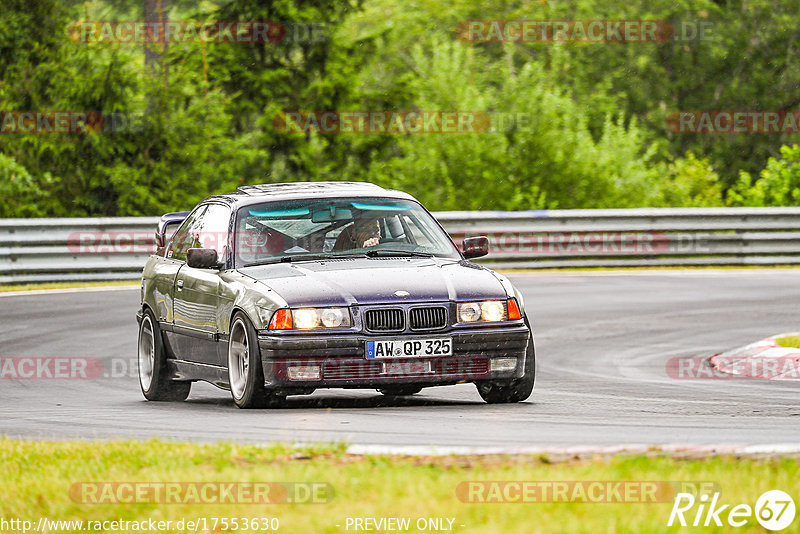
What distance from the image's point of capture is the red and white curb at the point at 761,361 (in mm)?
12562

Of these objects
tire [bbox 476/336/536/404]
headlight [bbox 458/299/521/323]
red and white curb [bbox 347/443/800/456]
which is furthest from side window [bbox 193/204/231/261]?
red and white curb [bbox 347/443/800/456]

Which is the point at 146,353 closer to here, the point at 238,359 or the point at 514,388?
the point at 238,359

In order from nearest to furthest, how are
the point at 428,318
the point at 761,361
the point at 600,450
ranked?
the point at 600,450 → the point at 428,318 → the point at 761,361

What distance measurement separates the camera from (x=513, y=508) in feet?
18.8

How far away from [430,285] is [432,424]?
1386mm

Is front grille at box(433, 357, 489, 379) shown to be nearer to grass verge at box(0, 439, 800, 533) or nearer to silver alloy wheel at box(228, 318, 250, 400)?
silver alloy wheel at box(228, 318, 250, 400)

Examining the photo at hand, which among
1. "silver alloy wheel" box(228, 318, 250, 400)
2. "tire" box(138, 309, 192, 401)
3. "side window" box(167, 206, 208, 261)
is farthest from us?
"side window" box(167, 206, 208, 261)

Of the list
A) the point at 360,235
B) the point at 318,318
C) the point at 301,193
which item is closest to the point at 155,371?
the point at 301,193

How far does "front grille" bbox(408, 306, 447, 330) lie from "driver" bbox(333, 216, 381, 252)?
4.03 ft

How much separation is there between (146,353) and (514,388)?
3.25m

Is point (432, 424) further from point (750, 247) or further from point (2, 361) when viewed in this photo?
point (750, 247)

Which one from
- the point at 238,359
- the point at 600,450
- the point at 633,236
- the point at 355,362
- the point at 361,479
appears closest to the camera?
the point at 361,479

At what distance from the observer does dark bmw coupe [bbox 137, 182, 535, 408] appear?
31.3 ft

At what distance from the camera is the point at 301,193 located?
1109cm
